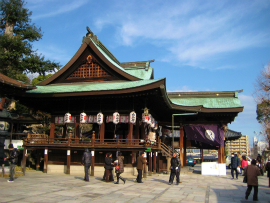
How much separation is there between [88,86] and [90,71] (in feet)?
8.24

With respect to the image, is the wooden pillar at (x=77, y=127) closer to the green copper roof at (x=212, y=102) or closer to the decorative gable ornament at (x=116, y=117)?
the decorative gable ornament at (x=116, y=117)

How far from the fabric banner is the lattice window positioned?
1103cm

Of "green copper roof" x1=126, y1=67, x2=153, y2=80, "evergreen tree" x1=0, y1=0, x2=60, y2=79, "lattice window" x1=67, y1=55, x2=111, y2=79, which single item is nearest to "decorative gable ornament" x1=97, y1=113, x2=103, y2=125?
"lattice window" x1=67, y1=55, x2=111, y2=79

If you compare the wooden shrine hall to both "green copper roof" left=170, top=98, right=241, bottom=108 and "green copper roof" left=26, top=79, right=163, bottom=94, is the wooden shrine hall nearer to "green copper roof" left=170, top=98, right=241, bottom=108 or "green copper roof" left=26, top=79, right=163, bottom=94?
"green copper roof" left=26, top=79, right=163, bottom=94

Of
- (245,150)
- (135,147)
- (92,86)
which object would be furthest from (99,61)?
(245,150)

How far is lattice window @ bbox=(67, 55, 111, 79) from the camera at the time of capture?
24.9 metres

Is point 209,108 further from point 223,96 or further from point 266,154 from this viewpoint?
point 266,154

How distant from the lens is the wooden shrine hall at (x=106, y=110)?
20.9 meters

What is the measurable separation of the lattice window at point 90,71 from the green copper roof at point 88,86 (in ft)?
3.02

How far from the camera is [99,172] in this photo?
21438 millimetres

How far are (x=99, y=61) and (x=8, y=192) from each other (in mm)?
16001

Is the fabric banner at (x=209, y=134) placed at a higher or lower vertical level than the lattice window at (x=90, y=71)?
lower

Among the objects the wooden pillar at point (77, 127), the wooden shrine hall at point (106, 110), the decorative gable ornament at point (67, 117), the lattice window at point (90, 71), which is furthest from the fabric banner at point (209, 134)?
the decorative gable ornament at point (67, 117)

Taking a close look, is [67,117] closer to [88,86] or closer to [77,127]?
[77,127]
